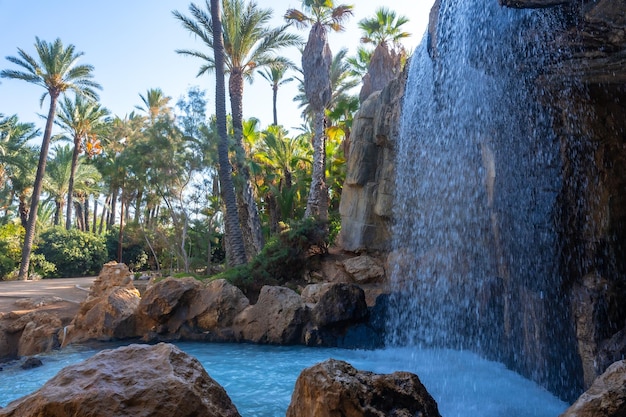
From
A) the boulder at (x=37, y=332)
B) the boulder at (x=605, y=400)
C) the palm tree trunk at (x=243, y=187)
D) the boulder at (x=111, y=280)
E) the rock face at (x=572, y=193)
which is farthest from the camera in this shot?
the palm tree trunk at (x=243, y=187)

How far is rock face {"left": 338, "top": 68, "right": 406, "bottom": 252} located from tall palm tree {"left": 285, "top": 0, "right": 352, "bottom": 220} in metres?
3.61

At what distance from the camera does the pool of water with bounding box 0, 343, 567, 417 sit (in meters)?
5.99

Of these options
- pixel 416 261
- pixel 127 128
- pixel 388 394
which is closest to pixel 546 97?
pixel 388 394

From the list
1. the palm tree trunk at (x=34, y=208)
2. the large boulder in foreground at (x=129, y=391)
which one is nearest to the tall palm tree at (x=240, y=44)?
the palm tree trunk at (x=34, y=208)

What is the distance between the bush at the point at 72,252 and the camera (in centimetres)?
2873

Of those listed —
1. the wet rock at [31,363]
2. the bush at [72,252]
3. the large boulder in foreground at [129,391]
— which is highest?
the bush at [72,252]

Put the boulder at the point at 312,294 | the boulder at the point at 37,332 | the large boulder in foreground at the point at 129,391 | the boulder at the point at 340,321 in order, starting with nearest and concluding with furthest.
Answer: the large boulder in foreground at the point at 129,391 → the boulder at the point at 340,321 → the boulder at the point at 37,332 → the boulder at the point at 312,294

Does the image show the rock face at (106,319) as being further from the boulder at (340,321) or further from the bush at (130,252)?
the bush at (130,252)

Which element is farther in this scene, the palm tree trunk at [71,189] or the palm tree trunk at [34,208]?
the palm tree trunk at [71,189]

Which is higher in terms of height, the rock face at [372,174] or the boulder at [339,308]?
the rock face at [372,174]

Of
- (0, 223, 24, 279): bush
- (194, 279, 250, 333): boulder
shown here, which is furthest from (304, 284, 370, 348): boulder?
(0, 223, 24, 279): bush

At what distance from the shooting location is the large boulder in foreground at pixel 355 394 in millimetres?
3193

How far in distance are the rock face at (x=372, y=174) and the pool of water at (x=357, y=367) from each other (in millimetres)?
5938

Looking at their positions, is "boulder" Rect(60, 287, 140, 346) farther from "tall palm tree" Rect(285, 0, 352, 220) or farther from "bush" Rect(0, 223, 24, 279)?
"bush" Rect(0, 223, 24, 279)
